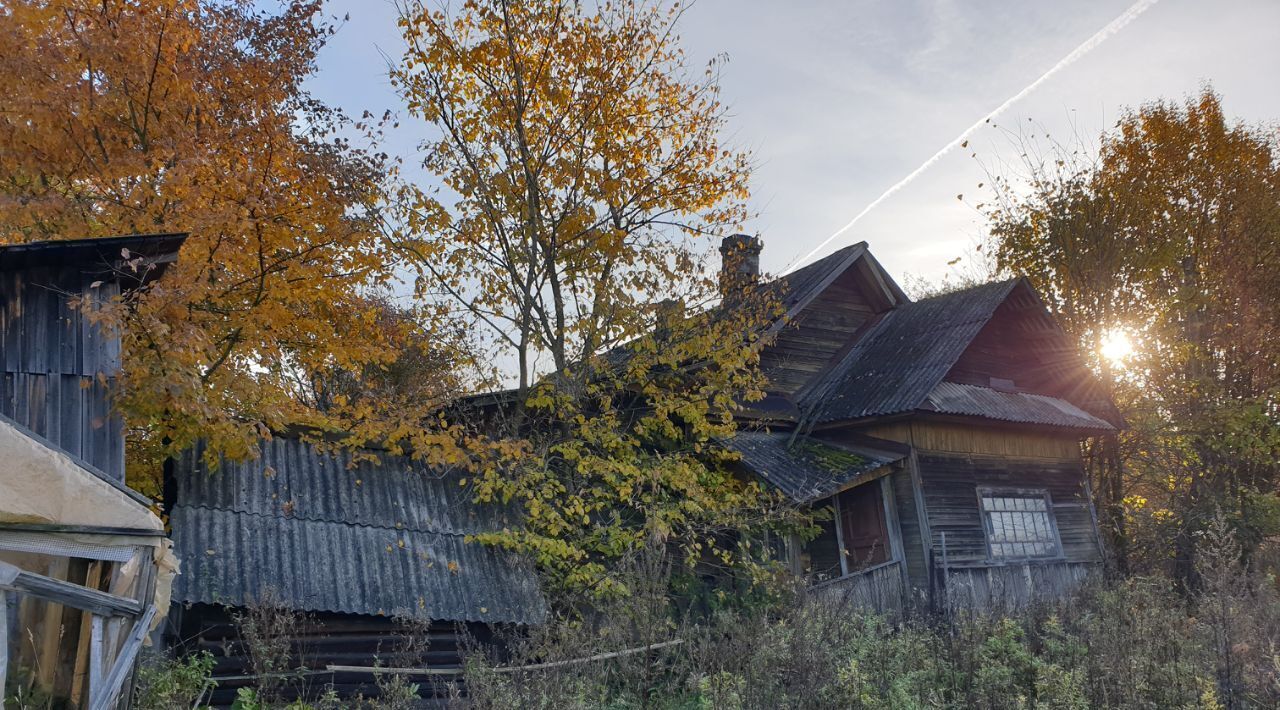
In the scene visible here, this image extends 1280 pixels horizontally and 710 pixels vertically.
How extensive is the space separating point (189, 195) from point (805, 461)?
10217mm

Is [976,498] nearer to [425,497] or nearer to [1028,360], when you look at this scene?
[1028,360]

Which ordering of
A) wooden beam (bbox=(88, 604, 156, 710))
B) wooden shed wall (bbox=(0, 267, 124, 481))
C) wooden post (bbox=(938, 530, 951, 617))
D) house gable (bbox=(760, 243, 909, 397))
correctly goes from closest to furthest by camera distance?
wooden beam (bbox=(88, 604, 156, 710))
wooden shed wall (bbox=(0, 267, 124, 481))
wooden post (bbox=(938, 530, 951, 617))
house gable (bbox=(760, 243, 909, 397))

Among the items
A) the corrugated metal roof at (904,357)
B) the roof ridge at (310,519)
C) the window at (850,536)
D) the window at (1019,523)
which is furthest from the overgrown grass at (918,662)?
the corrugated metal roof at (904,357)

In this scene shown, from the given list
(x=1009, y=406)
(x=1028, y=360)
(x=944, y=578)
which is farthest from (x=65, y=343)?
(x=1028, y=360)

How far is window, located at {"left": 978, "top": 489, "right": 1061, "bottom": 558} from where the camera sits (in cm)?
1608

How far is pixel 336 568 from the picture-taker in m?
10.4

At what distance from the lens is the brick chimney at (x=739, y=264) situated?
16.8 meters

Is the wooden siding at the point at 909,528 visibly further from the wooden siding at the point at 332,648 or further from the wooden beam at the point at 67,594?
the wooden beam at the point at 67,594

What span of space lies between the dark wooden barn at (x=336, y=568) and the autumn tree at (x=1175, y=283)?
17096 millimetres

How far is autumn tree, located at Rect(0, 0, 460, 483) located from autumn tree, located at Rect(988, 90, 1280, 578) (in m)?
18.4

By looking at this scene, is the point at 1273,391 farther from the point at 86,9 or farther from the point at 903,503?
the point at 86,9

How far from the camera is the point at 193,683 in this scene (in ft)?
27.6

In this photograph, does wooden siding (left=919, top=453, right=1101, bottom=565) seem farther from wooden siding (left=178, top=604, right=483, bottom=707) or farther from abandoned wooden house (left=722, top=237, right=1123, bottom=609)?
wooden siding (left=178, top=604, right=483, bottom=707)

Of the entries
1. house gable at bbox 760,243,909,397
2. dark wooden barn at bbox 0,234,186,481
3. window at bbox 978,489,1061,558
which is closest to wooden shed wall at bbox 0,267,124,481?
dark wooden barn at bbox 0,234,186,481
